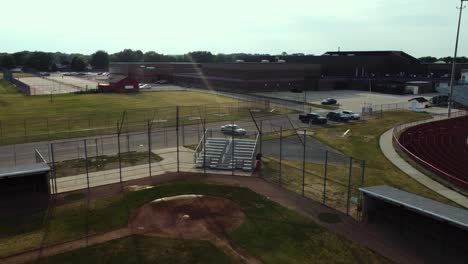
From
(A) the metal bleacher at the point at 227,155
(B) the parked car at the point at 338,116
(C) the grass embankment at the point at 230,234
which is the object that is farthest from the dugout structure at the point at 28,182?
(B) the parked car at the point at 338,116

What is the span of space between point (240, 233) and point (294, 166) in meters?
→ 13.4

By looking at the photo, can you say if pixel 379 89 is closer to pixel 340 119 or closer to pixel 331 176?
pixel 340 119

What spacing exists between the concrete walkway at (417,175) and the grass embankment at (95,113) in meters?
22.4

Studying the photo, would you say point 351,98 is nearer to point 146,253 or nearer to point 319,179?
point 319,179

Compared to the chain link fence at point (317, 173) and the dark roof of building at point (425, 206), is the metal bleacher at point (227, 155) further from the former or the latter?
the dark roof of building at point (425, 206)

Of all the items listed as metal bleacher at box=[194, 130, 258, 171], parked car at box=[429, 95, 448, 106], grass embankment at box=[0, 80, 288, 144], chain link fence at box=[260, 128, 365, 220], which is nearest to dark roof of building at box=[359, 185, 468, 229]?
chain link fence at box=[260, 128, 365, 220]

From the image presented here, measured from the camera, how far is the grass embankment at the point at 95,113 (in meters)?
45.5

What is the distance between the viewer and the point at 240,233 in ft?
66.0

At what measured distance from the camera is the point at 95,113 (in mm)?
59219

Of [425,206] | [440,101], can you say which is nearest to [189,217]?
[425,206]

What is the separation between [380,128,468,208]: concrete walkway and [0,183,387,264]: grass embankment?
11164 millimetres

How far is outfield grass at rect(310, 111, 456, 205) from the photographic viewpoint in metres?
28.4

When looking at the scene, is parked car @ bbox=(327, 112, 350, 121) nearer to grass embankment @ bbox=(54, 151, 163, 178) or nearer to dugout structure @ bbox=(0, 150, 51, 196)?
grass embankment @ bbox=(54, 151, 163, 178)

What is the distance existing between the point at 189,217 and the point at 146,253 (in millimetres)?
4456
